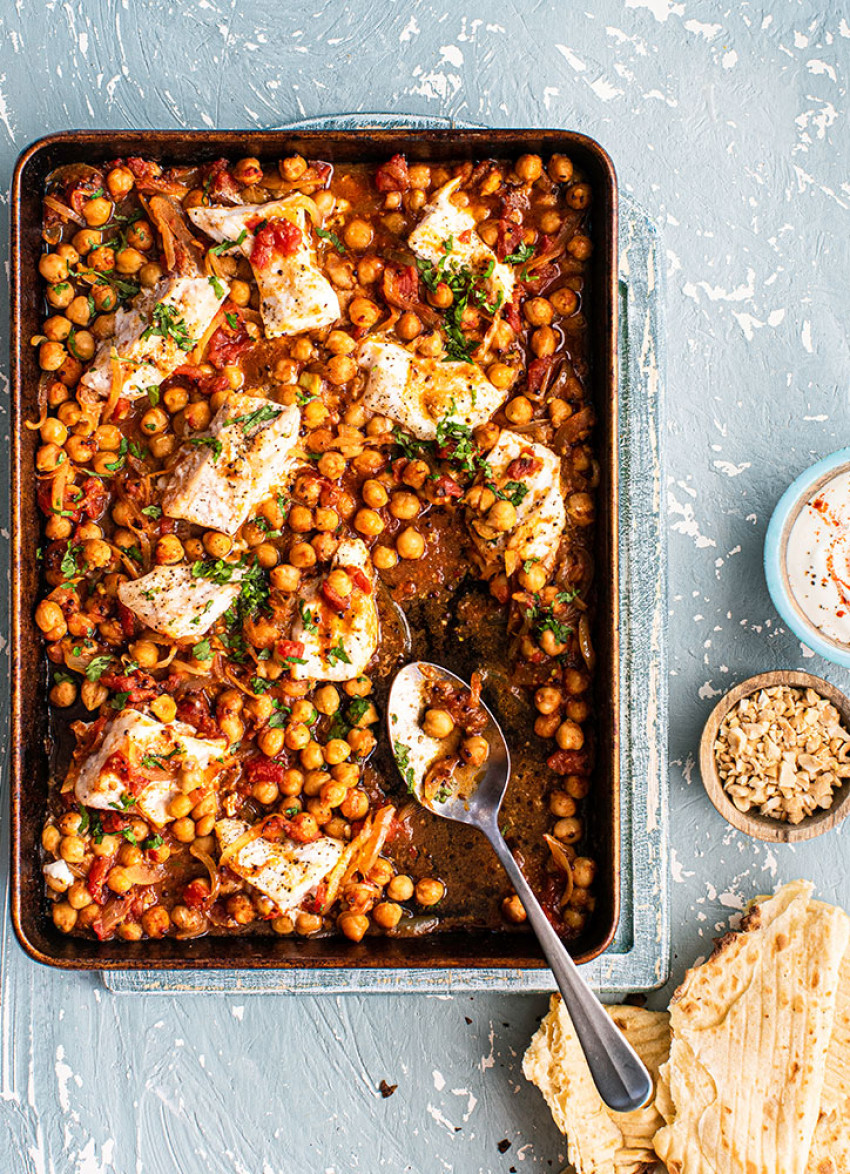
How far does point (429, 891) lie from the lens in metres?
3.28

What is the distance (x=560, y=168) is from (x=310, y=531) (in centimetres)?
145

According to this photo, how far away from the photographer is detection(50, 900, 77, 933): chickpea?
10.7ft

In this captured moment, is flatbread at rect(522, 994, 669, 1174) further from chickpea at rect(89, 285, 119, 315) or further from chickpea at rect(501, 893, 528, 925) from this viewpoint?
chickpea at rect(89, 285, 119, 315)

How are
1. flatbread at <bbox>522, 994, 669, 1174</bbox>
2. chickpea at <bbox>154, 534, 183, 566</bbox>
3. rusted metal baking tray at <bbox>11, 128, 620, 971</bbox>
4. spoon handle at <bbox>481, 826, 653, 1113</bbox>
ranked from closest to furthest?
spoon handle at <bbox>481, 826, 653, 1113</bbox> < rusted metal baking tray at <bbox>11, 128, 620, 971</bbox> < chickpea at <bbox>154, 534, 183, 566</bbox> < flatbread at <bbox>522, 994, 669, 1174</bbox>

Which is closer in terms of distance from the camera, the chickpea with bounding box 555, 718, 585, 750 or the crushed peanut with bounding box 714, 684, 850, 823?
the chickpea with bounding box 555, 718, 585, 750

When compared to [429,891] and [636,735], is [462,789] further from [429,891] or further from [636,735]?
[636,735]

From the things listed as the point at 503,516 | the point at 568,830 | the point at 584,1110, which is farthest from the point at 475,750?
the point at 584,1110

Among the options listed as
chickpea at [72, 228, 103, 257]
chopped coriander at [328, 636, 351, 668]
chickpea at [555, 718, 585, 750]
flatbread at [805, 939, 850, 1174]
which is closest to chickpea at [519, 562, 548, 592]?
chickpea at [555, 718, 585, 750]

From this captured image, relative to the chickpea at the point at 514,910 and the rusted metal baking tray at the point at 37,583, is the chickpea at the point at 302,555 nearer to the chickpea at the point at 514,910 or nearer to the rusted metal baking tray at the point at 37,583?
the rusted metal baking tray at the point at 37,583

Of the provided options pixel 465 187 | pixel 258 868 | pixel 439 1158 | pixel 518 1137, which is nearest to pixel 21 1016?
pixel 258 868

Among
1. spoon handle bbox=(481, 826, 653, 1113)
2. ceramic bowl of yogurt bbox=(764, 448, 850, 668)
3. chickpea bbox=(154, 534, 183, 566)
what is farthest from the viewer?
ceramic bowl of yogurt bbox=(764, 448, 850, 668)

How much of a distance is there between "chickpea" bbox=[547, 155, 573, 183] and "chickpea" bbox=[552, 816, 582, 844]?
2.14 meters

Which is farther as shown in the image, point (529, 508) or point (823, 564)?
point (823, 564)

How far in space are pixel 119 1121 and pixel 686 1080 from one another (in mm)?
2070
